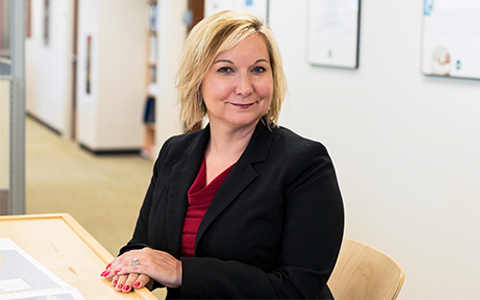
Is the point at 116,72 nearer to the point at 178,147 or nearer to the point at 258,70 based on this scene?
the point at 178,147

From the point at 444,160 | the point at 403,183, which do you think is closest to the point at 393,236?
the point at 403,183

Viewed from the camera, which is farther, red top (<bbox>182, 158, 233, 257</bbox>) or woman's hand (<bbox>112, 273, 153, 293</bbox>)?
red top (<bbox>182, 158, 233, 257</bbox>)

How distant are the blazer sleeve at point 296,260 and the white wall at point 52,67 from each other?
7.27 m

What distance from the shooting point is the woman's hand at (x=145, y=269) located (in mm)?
1436

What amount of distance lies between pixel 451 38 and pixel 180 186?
143cm

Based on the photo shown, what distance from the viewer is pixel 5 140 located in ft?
11.8

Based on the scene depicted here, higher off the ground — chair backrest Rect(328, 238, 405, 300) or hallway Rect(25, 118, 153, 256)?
chair backrest Rect(328, 238, 405, 300)

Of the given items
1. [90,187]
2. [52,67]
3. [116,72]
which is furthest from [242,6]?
[52,67]

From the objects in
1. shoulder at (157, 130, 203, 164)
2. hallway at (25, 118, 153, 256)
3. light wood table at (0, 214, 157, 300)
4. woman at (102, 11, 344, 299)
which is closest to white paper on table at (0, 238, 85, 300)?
light wood table at (0, 214, 157, 300)

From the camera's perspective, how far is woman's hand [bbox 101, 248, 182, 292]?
4.71 feet

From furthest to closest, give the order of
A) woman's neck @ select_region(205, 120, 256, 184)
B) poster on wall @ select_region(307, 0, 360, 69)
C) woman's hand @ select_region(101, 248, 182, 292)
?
poster on wall @ select_region(307, 0, 360, 69)
woman's neck @ select_region(205, 120, 256, 184)
woman's hand @ select_region(101, 248, 182, 292)

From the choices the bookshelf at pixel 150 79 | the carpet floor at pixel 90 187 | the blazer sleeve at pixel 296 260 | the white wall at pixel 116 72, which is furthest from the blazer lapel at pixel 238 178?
the white wall at pixel 116 72

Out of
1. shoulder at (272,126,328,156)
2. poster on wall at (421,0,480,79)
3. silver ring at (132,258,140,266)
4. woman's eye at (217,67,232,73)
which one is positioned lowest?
silver ring at (132,258,140,266)

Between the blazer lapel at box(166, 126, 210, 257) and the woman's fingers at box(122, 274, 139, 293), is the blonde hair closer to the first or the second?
the blazer lapel at box(166, 126, 210, 257)
